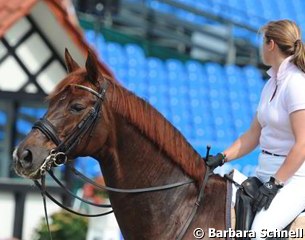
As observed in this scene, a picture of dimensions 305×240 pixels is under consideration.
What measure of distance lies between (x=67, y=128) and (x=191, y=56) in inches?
575

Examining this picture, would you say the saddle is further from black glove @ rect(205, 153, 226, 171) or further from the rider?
black glove @ rect(205, 153, 226, 171)

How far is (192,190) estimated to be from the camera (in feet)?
14.2

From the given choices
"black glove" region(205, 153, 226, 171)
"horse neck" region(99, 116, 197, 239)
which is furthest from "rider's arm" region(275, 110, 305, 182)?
"horse neck" region(99, 116, 197, 239)

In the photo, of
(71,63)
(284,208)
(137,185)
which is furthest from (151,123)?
(284,208)

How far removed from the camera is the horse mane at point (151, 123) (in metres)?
4.23

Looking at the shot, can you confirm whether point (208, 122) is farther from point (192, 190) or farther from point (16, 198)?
point (192, 190)

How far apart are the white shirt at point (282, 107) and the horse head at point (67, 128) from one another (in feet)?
2.94

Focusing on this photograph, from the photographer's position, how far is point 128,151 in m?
4.24

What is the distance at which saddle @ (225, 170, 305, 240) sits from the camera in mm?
4199

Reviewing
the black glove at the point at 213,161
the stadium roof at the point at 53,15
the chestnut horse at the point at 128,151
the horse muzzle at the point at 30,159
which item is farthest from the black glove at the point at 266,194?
the stadium roof at the point at 53,15

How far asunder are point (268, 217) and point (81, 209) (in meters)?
5.61

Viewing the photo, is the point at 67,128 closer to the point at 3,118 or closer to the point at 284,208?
the point at 284,208

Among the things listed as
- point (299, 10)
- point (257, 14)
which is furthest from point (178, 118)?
point (299, 10)

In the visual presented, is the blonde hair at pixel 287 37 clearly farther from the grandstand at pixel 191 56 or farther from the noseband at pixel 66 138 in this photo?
the grandstand at pixel 191 56
